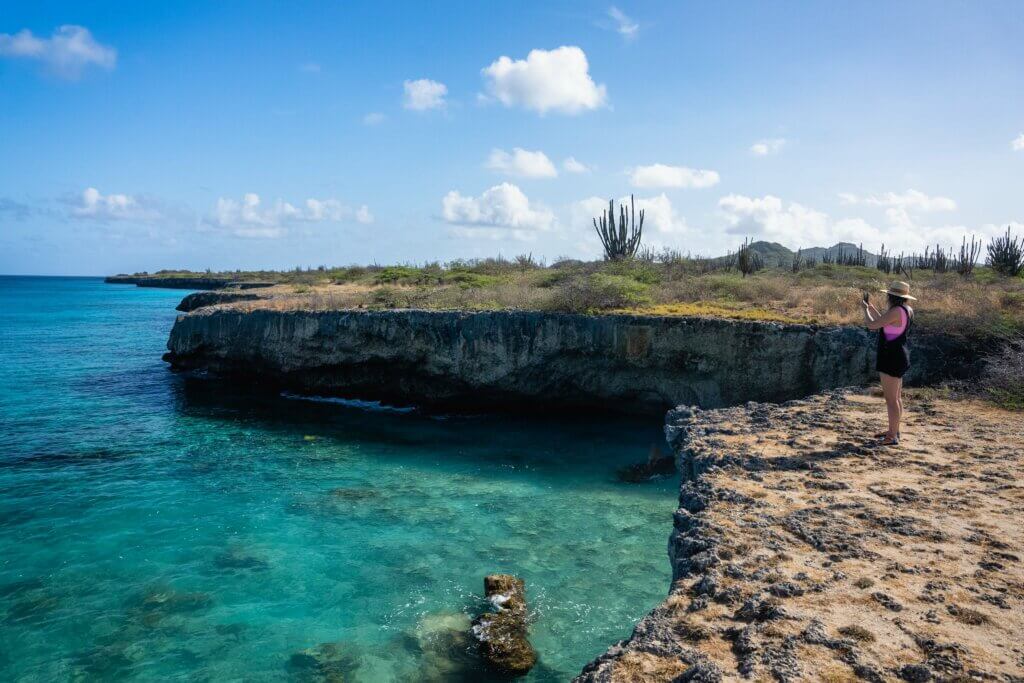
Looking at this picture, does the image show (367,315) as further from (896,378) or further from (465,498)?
(896,378)

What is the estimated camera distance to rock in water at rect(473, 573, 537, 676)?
6949 mm

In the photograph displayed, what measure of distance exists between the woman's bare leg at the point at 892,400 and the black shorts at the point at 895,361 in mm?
68

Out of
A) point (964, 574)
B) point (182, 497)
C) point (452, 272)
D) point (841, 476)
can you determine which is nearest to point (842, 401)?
point (841, 476)

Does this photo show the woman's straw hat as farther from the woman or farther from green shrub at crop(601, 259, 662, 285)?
green shrub at crop(601, 259, 662, 285)

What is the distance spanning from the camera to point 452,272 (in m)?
33.0

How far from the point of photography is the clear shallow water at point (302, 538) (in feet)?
24.3

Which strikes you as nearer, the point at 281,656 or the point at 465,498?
the point at 281,656

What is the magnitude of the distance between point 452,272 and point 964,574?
2977 centimetres

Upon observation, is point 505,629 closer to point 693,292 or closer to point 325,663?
point 325,663

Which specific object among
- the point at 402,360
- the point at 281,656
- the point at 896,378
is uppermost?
the point at 896,378

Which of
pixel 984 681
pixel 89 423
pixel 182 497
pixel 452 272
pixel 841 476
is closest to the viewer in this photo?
pixel 984 681

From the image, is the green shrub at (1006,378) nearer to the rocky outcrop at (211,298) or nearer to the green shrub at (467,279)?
the green shrub at (467,279)

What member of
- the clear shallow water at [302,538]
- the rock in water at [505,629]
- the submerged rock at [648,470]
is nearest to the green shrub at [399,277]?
the clear shallow water at [302,538]

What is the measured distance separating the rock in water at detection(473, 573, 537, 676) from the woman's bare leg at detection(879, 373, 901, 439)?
213 inches
